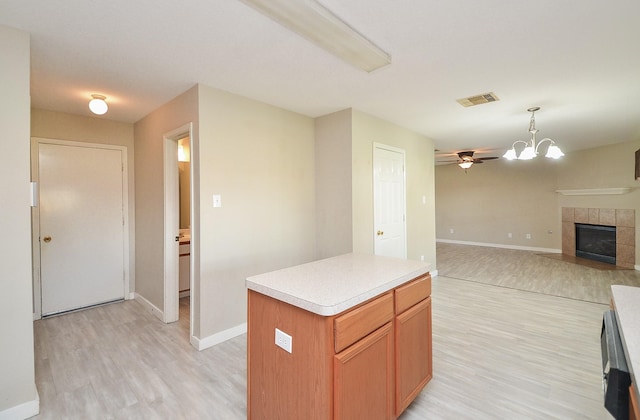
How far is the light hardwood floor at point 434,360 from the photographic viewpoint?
1.98 meters

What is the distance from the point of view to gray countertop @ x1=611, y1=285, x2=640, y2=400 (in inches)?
34.9

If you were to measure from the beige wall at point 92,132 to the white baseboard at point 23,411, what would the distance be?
7.51 feet

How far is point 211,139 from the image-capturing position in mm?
2805

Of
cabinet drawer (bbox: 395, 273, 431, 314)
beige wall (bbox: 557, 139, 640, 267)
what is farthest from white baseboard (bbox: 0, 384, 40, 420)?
beige wall (bbox: 557, 139, 640, 267)

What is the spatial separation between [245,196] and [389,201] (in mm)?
2048

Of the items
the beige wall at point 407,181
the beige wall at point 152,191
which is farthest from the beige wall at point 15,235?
the beige wall at point 407,181

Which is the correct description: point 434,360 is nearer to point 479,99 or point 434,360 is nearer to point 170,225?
point 479,99

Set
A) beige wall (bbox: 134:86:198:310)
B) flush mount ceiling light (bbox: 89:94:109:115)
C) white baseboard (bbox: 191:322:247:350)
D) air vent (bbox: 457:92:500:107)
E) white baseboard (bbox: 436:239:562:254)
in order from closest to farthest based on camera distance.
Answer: white baseboard (bbox: 191:322:247:350) → flush mount ceiling light (bbox: 89:94:109:115) → air vent (bbox: 457:92:500:107) → beige wall (bbox: 134:86:198:310) → white baseboard (bbox: 436:239:562:254)

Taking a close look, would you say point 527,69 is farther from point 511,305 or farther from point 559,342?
point 511,305

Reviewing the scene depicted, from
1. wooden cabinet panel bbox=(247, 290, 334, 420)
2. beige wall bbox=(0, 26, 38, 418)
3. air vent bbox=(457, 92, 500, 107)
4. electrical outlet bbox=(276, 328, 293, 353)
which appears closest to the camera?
wooden cabinet panel bbox=(247, 290, 334, 420)

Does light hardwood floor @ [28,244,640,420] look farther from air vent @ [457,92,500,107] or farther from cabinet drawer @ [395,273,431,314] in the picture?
air vent @ [457,92,500,107]

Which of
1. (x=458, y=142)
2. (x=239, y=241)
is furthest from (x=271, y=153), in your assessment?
(x=458, y=142)

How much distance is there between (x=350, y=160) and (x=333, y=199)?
0.52 meters

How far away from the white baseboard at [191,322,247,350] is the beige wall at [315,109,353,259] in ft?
4.29
